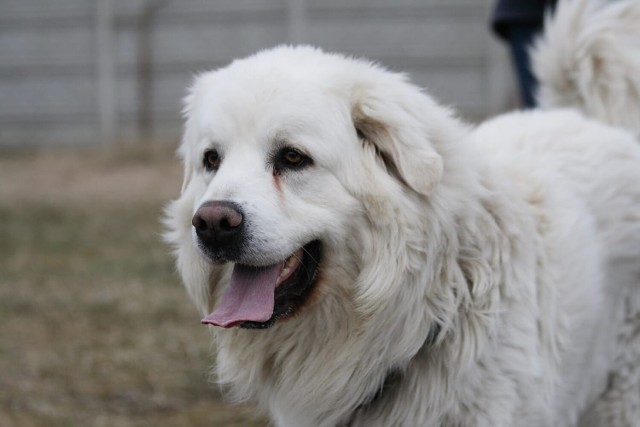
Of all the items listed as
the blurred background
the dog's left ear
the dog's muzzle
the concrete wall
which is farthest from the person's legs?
the concrete wall

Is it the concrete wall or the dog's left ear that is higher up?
the dog's left ear

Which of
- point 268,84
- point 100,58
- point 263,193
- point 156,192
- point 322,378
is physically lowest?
point 156,192

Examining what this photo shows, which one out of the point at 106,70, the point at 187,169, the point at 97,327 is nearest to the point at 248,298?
the point at 187,169

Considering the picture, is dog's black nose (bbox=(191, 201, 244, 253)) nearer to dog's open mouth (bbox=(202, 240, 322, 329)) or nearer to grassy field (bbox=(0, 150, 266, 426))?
dog's open mouth (bbox=(202, 240, 322, 329))

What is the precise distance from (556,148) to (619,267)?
0.45 metres

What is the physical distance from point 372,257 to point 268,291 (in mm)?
312

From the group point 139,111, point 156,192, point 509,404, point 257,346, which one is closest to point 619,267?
point 509,404

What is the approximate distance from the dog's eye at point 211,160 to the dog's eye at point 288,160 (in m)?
0.21

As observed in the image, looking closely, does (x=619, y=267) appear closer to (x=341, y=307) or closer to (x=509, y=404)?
(x=509, y=404)

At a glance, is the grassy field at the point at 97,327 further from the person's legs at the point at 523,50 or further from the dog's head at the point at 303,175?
the person's legs at the point at 523,50

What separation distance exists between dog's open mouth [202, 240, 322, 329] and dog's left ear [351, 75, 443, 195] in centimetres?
33

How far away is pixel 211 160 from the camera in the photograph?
2.81 metres

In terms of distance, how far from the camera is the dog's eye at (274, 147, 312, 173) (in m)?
2.66

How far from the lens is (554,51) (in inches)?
144
